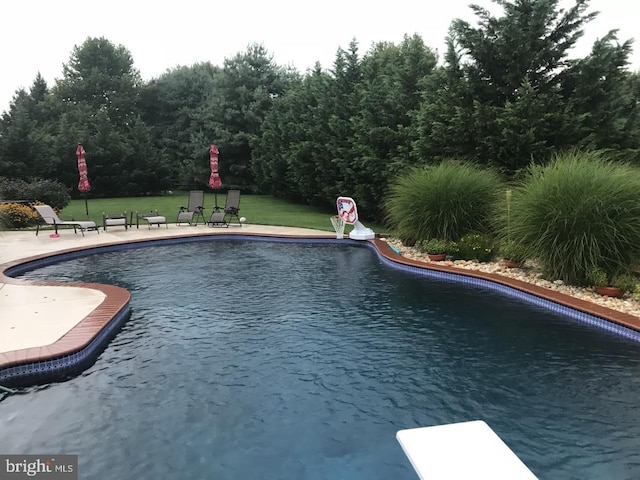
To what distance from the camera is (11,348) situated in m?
4.28

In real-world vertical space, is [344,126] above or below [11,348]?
above

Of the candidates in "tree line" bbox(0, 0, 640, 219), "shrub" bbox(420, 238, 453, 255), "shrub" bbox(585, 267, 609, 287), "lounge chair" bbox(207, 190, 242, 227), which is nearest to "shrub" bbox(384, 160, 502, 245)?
"shrub" bbox(420, 238, 453, 255)

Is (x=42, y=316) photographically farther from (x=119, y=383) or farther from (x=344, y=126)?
(x=344, y=126)

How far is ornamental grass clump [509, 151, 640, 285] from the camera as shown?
6.09m

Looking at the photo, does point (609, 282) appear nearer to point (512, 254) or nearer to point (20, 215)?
point (512, 254)

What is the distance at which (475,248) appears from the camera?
8422 millimetres

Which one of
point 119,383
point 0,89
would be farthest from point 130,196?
point 119,383

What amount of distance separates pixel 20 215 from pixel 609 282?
14.9 metres

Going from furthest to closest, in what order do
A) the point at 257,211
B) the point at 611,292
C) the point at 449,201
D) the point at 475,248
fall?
the point at 257,211 < the point at 449,201 < the point at 475,248 < the point at 611,292

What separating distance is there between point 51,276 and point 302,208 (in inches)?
492

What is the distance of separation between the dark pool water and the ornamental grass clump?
3.25ft

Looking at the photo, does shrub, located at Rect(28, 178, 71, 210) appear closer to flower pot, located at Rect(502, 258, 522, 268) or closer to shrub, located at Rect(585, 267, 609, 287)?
flower pot, located at Rect(502, 258, 522, 268)

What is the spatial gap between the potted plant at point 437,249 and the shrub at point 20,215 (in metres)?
11.8

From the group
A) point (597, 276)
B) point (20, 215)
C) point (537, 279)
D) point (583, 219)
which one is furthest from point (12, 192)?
point (597, 276)
